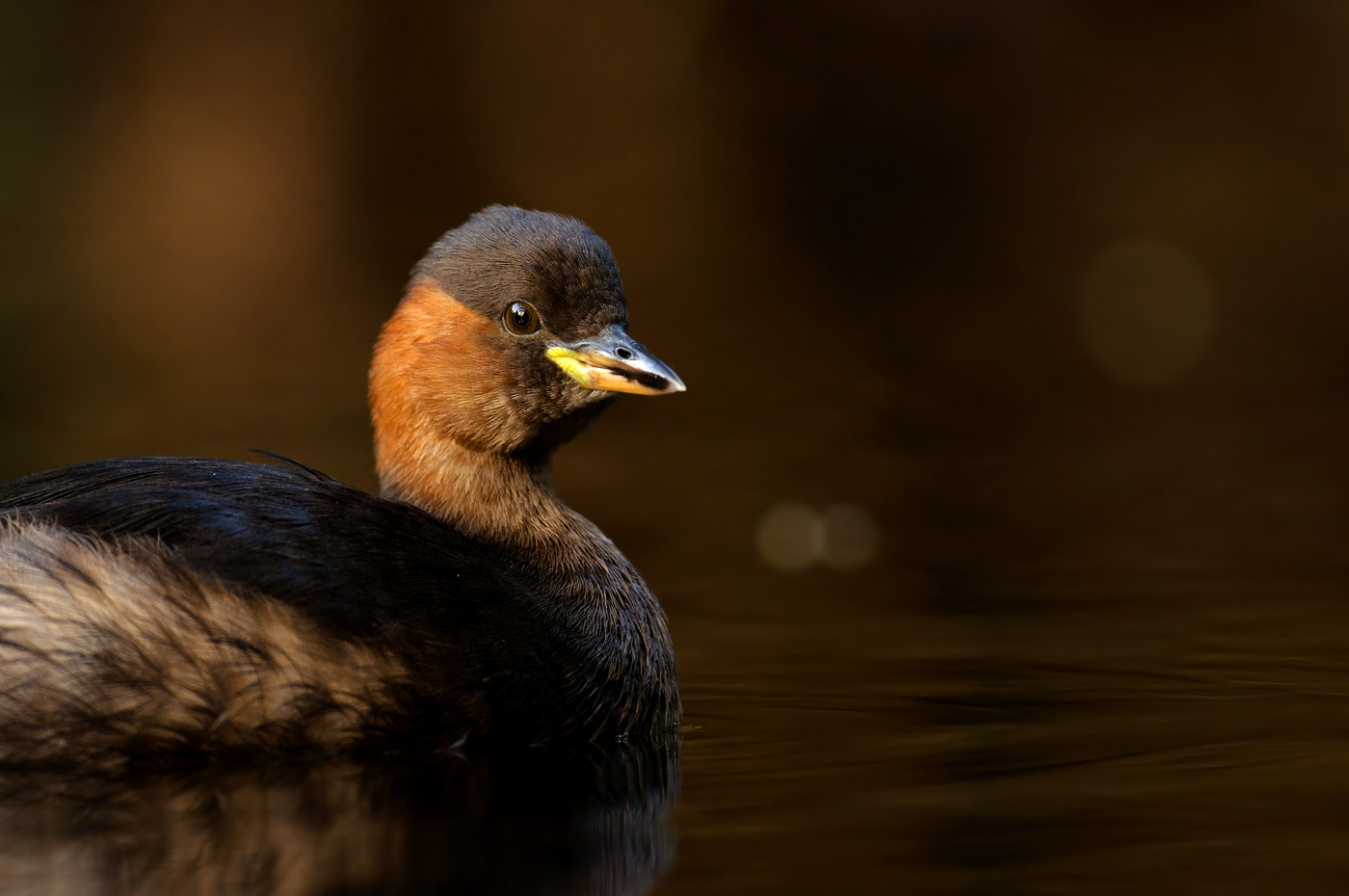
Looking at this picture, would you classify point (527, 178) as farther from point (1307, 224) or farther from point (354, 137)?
point (1307, 224)

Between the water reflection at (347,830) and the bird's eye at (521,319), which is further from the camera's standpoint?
the bird's eye at (521,319)

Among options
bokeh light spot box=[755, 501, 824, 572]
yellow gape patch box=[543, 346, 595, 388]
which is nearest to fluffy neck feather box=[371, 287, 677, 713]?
yellow gape patch box=[543, 346, 595, 388]

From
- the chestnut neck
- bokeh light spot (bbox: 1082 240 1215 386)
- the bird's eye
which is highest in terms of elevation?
bokeh light spot (bbox: 1082 240 1215 386)

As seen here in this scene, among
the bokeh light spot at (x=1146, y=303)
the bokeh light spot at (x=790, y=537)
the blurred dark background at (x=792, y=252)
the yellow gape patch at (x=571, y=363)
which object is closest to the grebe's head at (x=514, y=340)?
the yellow gape patch at (x=571, y=363)

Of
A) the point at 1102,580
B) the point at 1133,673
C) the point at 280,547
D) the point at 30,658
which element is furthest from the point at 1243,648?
the point at 30,658

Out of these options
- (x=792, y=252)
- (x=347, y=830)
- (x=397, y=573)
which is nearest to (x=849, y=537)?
(x=397, y=573)

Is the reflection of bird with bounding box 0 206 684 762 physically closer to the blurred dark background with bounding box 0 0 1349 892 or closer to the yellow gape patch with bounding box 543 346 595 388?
the yellow gape patch with bounding box 543 346 595 388

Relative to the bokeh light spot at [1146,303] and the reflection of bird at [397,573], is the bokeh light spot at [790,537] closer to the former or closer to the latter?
the reflection of bird at [397,573]
